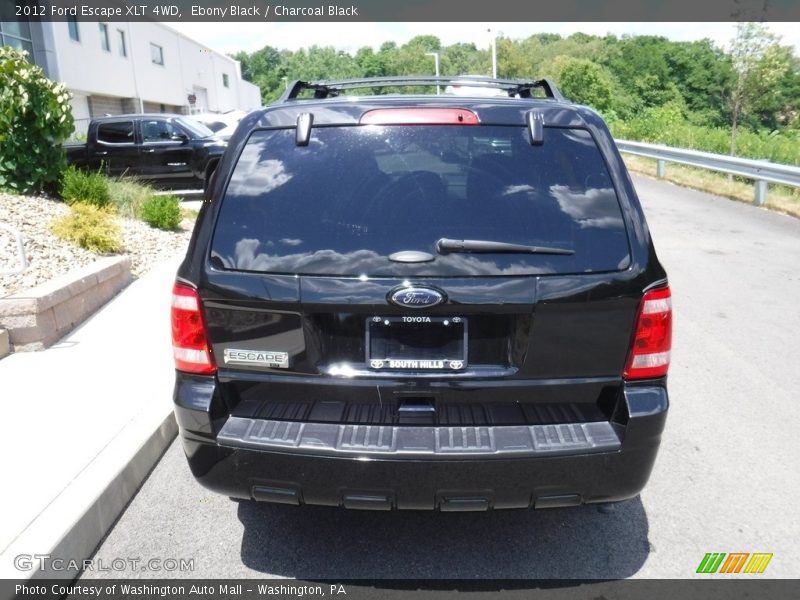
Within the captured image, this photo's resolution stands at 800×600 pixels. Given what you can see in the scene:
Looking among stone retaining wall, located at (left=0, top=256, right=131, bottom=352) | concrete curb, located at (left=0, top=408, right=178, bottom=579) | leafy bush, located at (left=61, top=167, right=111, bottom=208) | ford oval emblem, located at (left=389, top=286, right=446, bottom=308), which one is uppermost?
ford oval emblem, located at (left=389, top=286, right=446, bottom=308)

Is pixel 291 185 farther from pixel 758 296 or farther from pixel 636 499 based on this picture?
pixel 758 296

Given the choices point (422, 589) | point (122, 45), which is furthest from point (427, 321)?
point (122, 45)

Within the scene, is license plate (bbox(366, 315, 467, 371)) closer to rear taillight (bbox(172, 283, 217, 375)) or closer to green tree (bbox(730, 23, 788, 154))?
rear taillight (bbox(172, 283, 217, 375))

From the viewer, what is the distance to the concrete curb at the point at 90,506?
9.64 ft

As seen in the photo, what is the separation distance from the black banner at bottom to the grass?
11744 mm

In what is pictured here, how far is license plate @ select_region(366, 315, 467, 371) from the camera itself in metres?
2.74

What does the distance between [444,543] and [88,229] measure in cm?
630

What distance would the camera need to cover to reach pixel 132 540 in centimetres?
334

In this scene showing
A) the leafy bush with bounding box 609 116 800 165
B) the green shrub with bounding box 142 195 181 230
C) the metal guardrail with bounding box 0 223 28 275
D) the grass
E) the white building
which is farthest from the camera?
the white building

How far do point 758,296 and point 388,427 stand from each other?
631 cm

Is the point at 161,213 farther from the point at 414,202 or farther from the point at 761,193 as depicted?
the point at 761,193

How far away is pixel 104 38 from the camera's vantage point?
110 ft

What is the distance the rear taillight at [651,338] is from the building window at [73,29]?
32.2 m

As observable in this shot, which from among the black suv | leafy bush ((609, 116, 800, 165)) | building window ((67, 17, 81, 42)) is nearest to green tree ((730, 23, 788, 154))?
leafy bush ((609, 116, 800, 165))
